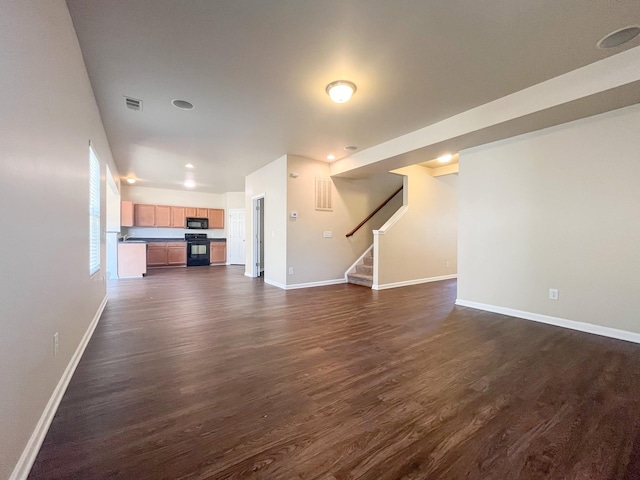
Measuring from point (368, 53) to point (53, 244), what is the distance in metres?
2.80

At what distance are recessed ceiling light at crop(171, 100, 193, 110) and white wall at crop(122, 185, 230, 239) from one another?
22.5 ft

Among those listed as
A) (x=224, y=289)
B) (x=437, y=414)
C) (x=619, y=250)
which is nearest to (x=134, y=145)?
(x=224, y=289)

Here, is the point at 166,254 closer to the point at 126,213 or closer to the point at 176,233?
the point at 176,233

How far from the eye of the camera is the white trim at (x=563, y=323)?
2984 millimetres

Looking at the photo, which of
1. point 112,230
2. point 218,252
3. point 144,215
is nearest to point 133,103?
point 112,230

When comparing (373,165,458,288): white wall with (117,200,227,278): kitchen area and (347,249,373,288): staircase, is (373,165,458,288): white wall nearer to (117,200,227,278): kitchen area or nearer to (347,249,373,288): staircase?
(347,249,373,288): staircase

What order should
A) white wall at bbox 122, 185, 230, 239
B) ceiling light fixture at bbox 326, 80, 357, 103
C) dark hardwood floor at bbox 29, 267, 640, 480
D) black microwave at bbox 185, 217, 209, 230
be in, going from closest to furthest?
dark hardwood floor at bbox 29, 267, 640, 480 < ceiling light fixture at bbox 326, 80, 357, 103 < white wall at bbox 122, 185, 230, 239 < black microwave at bbox 185, 217, 209, 230

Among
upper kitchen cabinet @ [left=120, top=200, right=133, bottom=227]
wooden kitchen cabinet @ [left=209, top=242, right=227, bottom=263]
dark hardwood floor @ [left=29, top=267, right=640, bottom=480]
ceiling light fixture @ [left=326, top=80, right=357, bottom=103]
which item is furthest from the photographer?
wooden kitchen cabinet @ [left=209, top=242, right=227, bottom=263]

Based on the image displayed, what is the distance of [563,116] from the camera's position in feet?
10.2

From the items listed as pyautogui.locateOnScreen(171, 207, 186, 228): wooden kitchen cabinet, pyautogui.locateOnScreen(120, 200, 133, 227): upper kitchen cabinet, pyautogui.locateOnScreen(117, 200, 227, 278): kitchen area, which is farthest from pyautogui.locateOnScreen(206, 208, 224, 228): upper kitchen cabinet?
pyautogui.locateOnScreen(120, 200, 133, 227): upper kitchen cabinet

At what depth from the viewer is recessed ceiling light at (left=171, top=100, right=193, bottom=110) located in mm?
3367

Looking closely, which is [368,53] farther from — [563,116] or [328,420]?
[328,420]

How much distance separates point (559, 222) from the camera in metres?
3.45

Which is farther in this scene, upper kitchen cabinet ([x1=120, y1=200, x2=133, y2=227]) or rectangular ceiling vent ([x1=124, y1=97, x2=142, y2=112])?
upper kitchen cabinet ([x1=120, y1=200, x2=133, y2=227])
